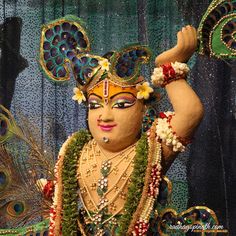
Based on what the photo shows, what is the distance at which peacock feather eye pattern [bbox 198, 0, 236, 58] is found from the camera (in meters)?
2.23

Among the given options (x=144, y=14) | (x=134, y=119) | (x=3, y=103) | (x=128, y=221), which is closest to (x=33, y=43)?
(x=3, y=103)

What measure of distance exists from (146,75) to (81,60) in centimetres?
68

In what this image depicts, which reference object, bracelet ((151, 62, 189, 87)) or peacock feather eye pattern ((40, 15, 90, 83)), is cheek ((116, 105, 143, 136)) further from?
peacock feather eye pattern ((40, 15, 90, 83))

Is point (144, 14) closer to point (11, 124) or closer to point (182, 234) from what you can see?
point (11, 124)

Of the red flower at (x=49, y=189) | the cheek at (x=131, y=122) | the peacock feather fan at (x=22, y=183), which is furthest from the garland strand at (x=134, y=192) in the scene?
the peacock feather fan at (x=22, y=183)

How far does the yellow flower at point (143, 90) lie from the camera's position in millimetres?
2215

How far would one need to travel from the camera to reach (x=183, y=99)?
2111 millimetres

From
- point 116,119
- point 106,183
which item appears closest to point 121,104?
point 116,119

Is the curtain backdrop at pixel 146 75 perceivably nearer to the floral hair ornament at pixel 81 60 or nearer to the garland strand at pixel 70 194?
the floral hair ornament at pixel 81 60

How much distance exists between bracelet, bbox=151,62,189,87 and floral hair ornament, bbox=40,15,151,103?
7 centimetres

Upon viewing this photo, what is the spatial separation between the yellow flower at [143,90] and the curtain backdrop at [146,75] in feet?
1.85

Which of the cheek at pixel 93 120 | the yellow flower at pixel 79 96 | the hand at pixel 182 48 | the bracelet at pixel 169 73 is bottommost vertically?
the cheek at pixel 93 120

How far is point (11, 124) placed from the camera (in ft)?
9.46

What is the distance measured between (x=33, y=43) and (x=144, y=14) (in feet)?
1.88
